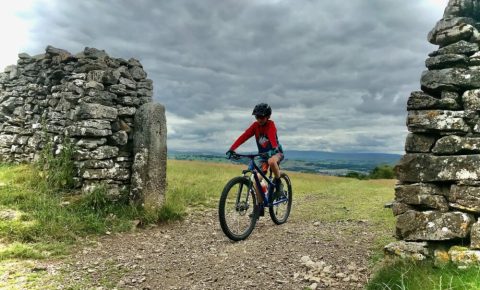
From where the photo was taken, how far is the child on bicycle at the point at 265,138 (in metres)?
8.68

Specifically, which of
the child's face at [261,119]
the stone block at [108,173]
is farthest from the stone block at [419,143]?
the stone block at [108,173]

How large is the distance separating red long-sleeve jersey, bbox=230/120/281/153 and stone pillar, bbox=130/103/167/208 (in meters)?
2.55

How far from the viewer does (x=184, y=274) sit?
6.42 metres

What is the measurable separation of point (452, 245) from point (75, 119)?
8983 millimetres

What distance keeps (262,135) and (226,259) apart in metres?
3.18

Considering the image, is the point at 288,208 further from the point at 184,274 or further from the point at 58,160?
the point at 58,160

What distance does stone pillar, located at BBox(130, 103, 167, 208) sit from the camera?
1012cm

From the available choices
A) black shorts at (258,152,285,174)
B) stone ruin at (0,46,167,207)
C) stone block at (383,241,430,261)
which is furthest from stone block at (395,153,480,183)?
stone ruin at (0,46,167,207)

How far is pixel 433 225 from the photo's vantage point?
548 centimetres

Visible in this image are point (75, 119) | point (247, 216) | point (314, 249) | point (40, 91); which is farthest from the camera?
point (40, 91)

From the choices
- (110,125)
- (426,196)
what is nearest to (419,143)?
(426,196)

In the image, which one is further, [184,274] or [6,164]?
[6,164]

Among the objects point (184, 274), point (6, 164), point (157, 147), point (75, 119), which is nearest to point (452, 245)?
point (184, 274)

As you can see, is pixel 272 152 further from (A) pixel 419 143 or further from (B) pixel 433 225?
(B) pixel 433 225
